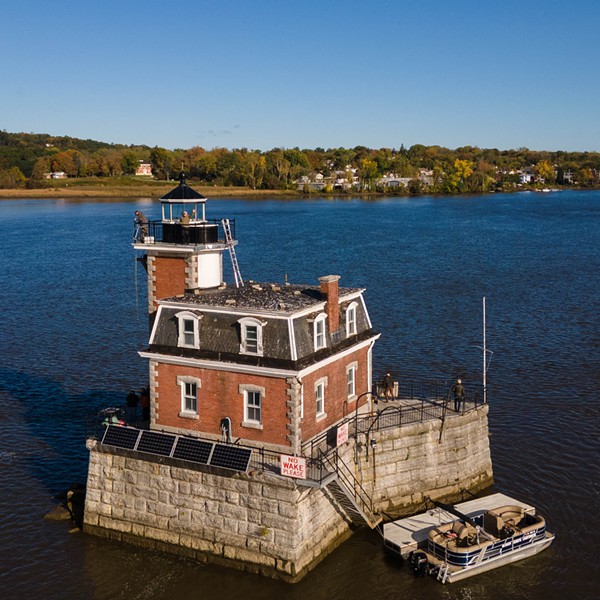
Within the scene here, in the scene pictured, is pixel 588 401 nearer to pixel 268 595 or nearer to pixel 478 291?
pixel 268 595

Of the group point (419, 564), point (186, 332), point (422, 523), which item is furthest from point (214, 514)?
point (422, 523)

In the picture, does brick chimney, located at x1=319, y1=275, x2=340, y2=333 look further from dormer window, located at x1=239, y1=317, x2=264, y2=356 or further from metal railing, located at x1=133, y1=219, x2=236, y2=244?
metal railing, located at x1=133, y1=219, x2=236, y2=244

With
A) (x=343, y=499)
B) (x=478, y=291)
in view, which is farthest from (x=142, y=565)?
(x=478, y=291)

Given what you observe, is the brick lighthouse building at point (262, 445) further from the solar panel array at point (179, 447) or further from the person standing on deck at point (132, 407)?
the person standing on deck at point (132, 407)

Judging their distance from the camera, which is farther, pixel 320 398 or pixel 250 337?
pixel 320 398

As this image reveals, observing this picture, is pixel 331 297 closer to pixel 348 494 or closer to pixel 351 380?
pixel 351 380

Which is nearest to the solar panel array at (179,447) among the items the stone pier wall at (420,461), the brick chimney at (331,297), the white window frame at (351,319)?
the stone pier wall at (420,461)
